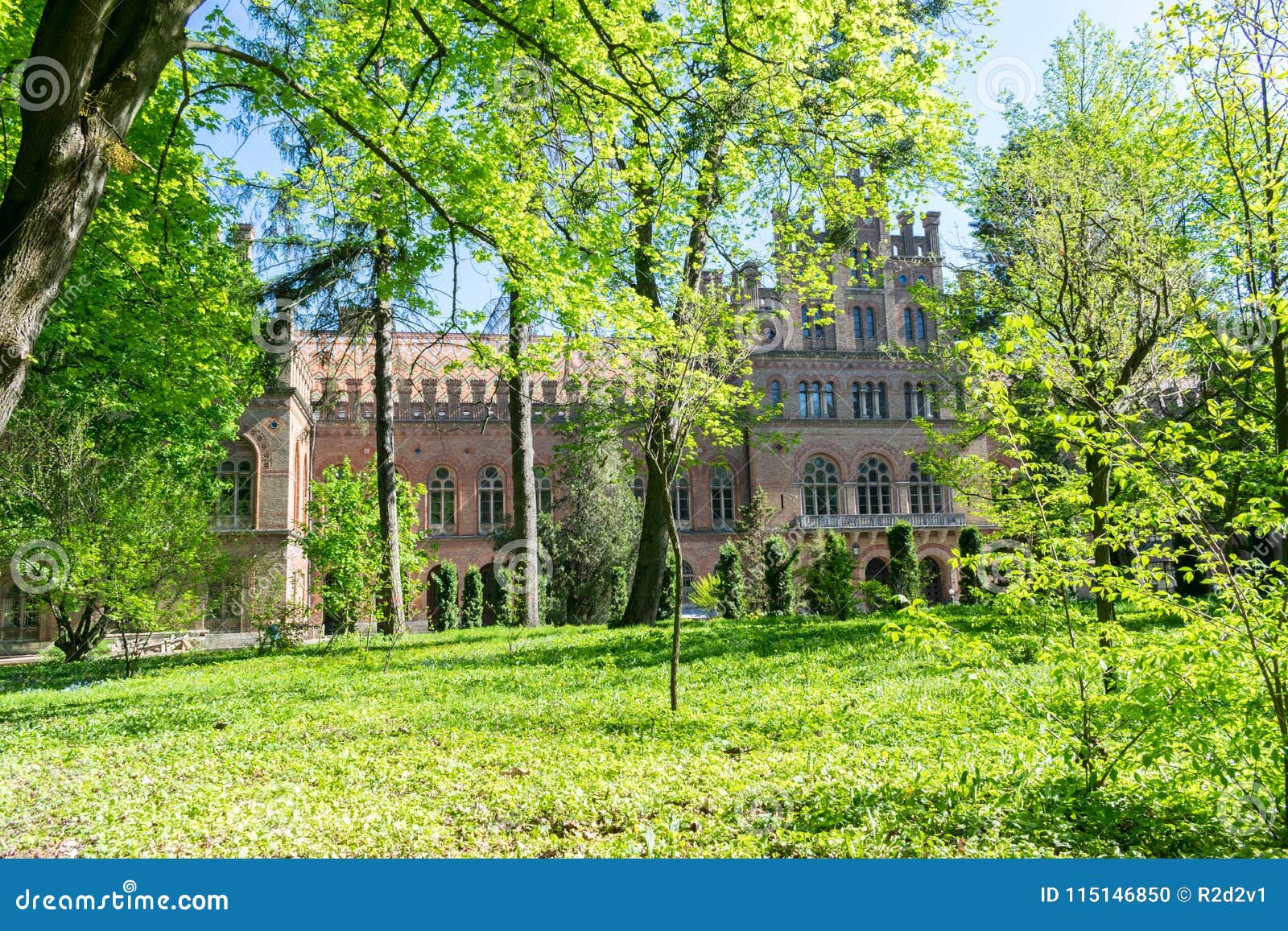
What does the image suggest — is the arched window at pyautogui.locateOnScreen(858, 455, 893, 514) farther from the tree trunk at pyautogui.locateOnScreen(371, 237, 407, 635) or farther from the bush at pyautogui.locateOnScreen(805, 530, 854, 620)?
the tree trunk at pyautogui.locateOnScreen(371, 237, 407, 635)

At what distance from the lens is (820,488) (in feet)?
120

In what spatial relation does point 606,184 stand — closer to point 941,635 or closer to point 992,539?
point 992,539

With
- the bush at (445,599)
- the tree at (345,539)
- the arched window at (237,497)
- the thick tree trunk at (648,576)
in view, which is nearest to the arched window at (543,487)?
the bush at (445,599)

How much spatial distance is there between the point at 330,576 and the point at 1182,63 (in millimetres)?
16302

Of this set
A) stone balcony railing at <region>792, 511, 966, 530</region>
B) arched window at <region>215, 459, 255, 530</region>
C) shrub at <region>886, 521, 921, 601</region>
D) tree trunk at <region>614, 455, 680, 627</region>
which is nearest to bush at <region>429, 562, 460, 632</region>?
arched window at <region>215, 459, 255, 530</region>

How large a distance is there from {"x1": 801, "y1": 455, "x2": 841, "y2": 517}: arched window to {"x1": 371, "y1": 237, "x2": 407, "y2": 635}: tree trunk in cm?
2154

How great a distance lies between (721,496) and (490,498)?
32.0 ft

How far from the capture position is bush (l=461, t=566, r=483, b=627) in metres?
28.2

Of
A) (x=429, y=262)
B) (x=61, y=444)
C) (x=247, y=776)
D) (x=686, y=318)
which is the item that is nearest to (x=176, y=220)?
(x=429, y=262)

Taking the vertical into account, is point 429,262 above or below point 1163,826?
above

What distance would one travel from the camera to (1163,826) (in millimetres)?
3777

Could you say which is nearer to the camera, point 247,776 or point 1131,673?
point 1131,673

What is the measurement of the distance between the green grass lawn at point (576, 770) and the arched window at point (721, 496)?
26.4 metres

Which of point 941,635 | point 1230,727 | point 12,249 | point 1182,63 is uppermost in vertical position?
point 1182,63
